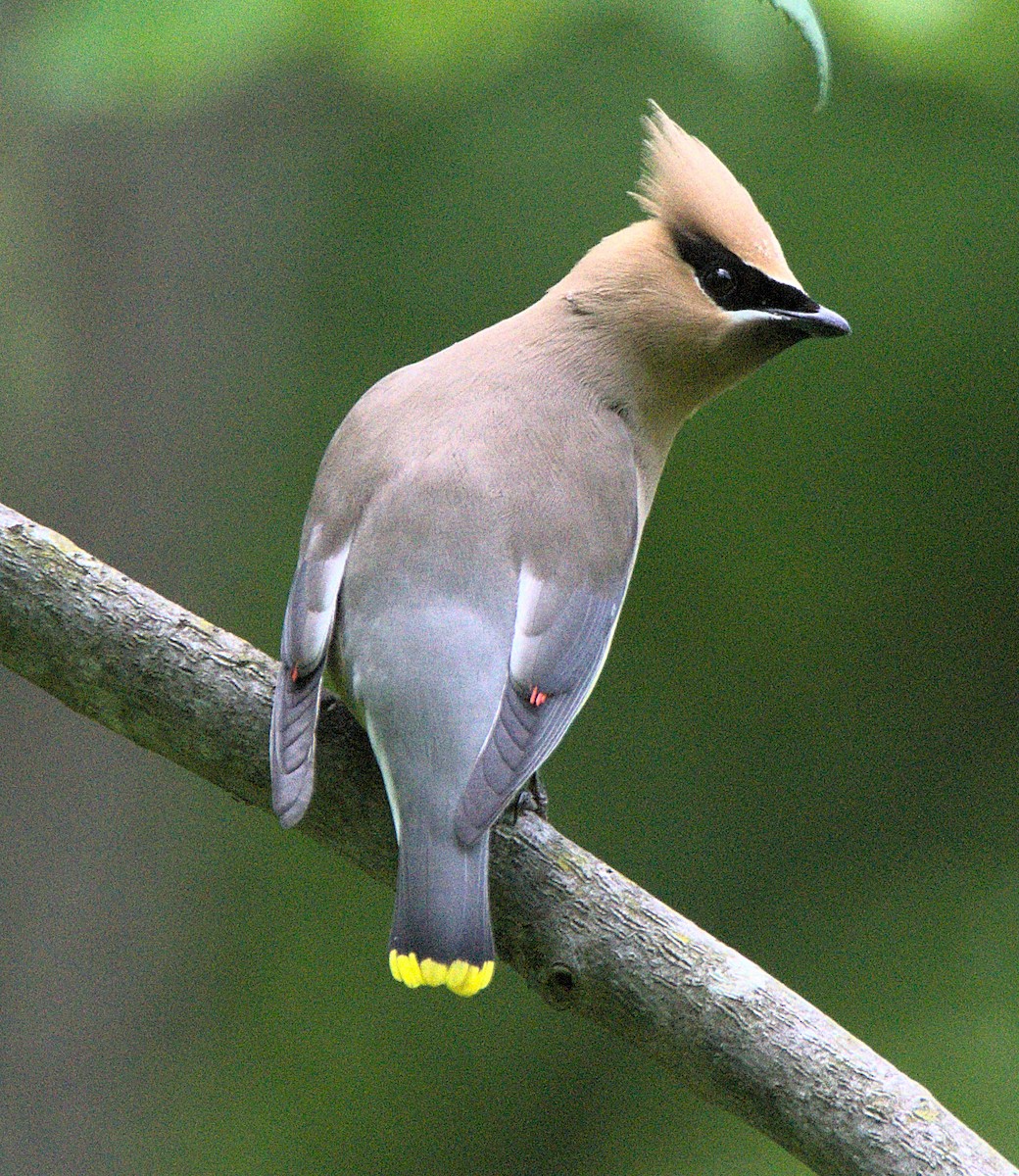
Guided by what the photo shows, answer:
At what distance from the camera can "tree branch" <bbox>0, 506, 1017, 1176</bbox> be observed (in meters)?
2.36

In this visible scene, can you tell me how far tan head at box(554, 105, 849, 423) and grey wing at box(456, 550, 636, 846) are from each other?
48 centimetres

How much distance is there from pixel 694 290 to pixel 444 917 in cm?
123

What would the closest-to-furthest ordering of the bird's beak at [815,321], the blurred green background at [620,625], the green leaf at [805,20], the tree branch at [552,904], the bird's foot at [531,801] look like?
1. the green leaf at [805,20]
2. the tree branch at [552,904]
3. the bird's foot at [531,801]
4. the bird's beak at [815,321]
5. the blurred green background at [620,625]

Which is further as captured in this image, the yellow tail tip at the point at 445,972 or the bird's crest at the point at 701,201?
the bird's crest at the point at 701,201

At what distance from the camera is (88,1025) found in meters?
5.54

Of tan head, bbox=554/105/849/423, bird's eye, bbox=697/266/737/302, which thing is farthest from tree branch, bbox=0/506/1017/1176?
bird's eye, bbox=697/266/737/302

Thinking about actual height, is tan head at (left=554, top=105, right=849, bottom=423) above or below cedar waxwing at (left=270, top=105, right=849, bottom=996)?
above

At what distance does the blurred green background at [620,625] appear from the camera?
5559 millimetres

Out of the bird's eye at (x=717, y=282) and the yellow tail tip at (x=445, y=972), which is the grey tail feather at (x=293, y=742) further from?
the bird's eye at (x=717, y=282)

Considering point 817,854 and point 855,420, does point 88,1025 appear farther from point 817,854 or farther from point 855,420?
point 855,420

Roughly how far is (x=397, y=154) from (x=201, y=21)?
361cm

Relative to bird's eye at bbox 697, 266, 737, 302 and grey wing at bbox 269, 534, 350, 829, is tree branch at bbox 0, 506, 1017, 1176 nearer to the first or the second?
grey wing at bbox 269, 534, 350, 829

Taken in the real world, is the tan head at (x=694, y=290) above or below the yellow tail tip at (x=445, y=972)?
above

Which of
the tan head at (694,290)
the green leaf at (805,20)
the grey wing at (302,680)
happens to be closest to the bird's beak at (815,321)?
the tan head at (694,290)
